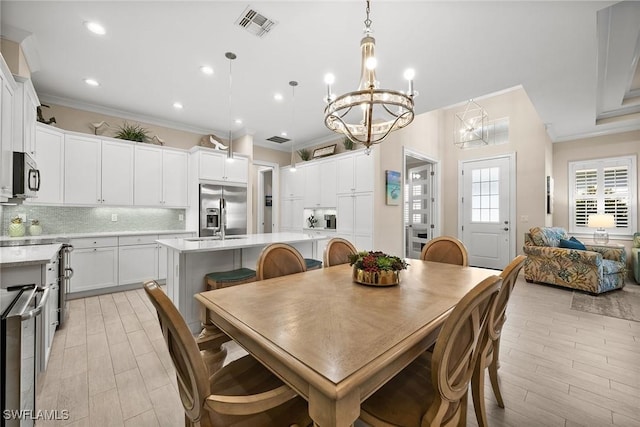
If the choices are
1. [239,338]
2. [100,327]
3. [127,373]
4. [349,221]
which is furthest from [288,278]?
[349,221]

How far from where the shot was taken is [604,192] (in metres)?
5.22

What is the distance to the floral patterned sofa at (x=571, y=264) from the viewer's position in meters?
3.98

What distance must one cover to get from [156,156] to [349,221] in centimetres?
358

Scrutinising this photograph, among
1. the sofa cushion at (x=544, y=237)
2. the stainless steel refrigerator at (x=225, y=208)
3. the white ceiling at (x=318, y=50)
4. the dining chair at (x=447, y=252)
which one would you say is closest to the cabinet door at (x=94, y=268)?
the stainless steel refrigerator at (x=225, y=208)

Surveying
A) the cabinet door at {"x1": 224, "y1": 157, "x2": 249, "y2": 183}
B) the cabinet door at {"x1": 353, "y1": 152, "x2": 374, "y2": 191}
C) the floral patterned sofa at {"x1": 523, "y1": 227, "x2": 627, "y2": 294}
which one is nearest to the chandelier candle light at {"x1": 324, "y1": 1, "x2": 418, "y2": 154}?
the cabinet door at {"x1": 353, "y1": 152, "x2": 374, "y2": 191}

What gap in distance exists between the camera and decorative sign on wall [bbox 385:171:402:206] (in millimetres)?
4676

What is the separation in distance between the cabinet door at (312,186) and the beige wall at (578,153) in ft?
16.5

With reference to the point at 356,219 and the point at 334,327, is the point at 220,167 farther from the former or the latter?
the point at 334,327

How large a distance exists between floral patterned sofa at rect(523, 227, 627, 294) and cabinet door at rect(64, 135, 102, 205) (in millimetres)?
7172

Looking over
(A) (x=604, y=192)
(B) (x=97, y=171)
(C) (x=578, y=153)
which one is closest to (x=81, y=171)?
(B) (x=97, y=171)

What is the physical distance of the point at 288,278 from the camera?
1.92 meters

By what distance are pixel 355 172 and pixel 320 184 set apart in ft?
3.19

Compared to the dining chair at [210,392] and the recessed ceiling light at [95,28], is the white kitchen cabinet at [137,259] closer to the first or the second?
the recessed ceiling light at [95,28]

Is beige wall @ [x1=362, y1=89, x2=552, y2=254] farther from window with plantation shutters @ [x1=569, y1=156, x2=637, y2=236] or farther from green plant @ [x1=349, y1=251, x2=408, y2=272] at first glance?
green plant @ [x1=349, y1=251, x2=408, y2=272]
